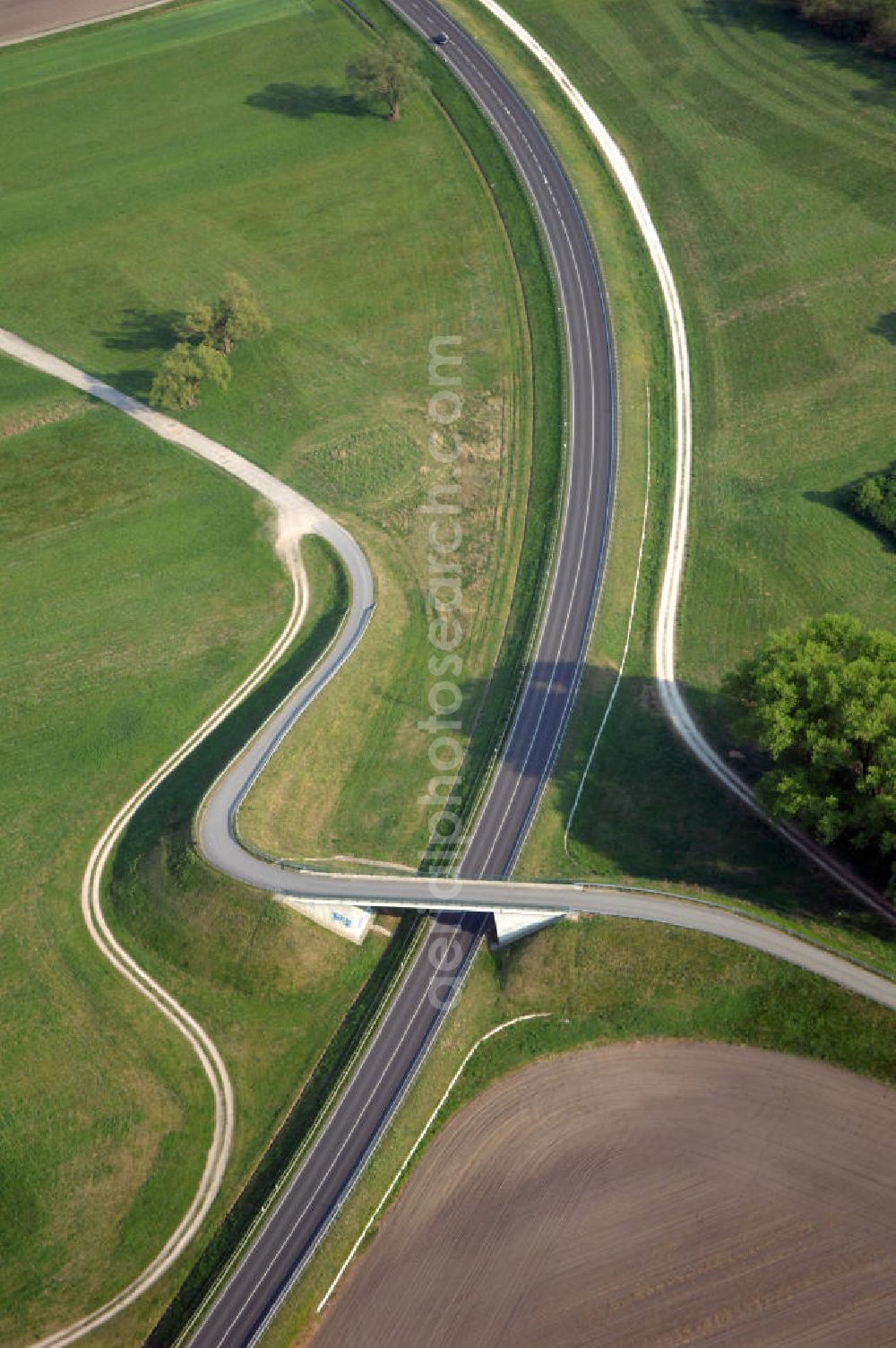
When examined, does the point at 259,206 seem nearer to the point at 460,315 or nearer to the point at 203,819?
the point at 460,315

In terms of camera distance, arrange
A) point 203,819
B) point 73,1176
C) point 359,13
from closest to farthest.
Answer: point 73,1176 < point 203,819 < point 359,13

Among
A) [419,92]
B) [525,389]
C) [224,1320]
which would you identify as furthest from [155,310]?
[224,1320]

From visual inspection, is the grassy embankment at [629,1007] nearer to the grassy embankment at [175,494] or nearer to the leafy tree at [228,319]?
the grassy embankment at [175,494]

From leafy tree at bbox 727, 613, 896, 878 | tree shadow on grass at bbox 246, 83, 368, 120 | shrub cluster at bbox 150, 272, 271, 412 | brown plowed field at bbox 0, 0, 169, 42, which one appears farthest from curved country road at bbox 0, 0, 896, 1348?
brown plowed field at bbox 0, 0, 169, 42

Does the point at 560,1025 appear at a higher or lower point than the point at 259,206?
lower

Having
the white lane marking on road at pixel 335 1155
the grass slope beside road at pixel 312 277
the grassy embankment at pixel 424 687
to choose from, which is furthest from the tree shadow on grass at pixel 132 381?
the white lane marking on road at pixel 335 1155

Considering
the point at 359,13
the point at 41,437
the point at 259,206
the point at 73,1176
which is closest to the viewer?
the point at 73,1176

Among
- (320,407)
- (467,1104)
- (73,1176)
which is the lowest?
(73,1176)

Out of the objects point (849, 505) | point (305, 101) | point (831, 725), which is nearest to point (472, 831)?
point (831, 725)
